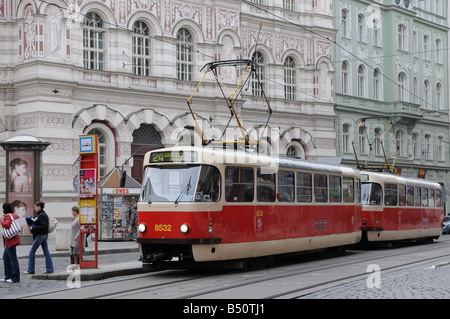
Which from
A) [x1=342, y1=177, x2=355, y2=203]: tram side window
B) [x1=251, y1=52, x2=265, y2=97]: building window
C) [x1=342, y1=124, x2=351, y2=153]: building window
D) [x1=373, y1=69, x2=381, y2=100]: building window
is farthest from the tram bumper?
[x1=373, y1=69, x2=381, y2=100]: building window

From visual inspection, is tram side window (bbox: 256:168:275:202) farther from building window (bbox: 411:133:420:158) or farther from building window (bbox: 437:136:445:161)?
building window (bbox: 437:136:445:161)

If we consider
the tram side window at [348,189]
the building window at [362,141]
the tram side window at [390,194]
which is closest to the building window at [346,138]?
the building window at [362,141]

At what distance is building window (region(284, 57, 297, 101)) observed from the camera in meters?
41.9

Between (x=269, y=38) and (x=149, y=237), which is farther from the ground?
(x=269, y=38)

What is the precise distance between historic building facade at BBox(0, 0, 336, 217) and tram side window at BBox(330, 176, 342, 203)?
458 inches

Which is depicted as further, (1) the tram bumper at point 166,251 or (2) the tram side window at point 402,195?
(2) the tram side window at point 402,195

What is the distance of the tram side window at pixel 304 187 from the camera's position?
21.1 metres

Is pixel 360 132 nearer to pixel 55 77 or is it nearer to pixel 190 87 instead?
pixel 190 87

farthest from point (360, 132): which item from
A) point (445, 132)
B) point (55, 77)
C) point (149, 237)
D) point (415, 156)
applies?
point (149, 237)

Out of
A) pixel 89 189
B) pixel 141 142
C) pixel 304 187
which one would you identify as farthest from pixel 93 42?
pixel 89 189

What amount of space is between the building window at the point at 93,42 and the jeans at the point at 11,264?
→ 1720 cm

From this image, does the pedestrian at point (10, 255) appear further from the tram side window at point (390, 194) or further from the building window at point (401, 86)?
the building window at point (401, 86)
